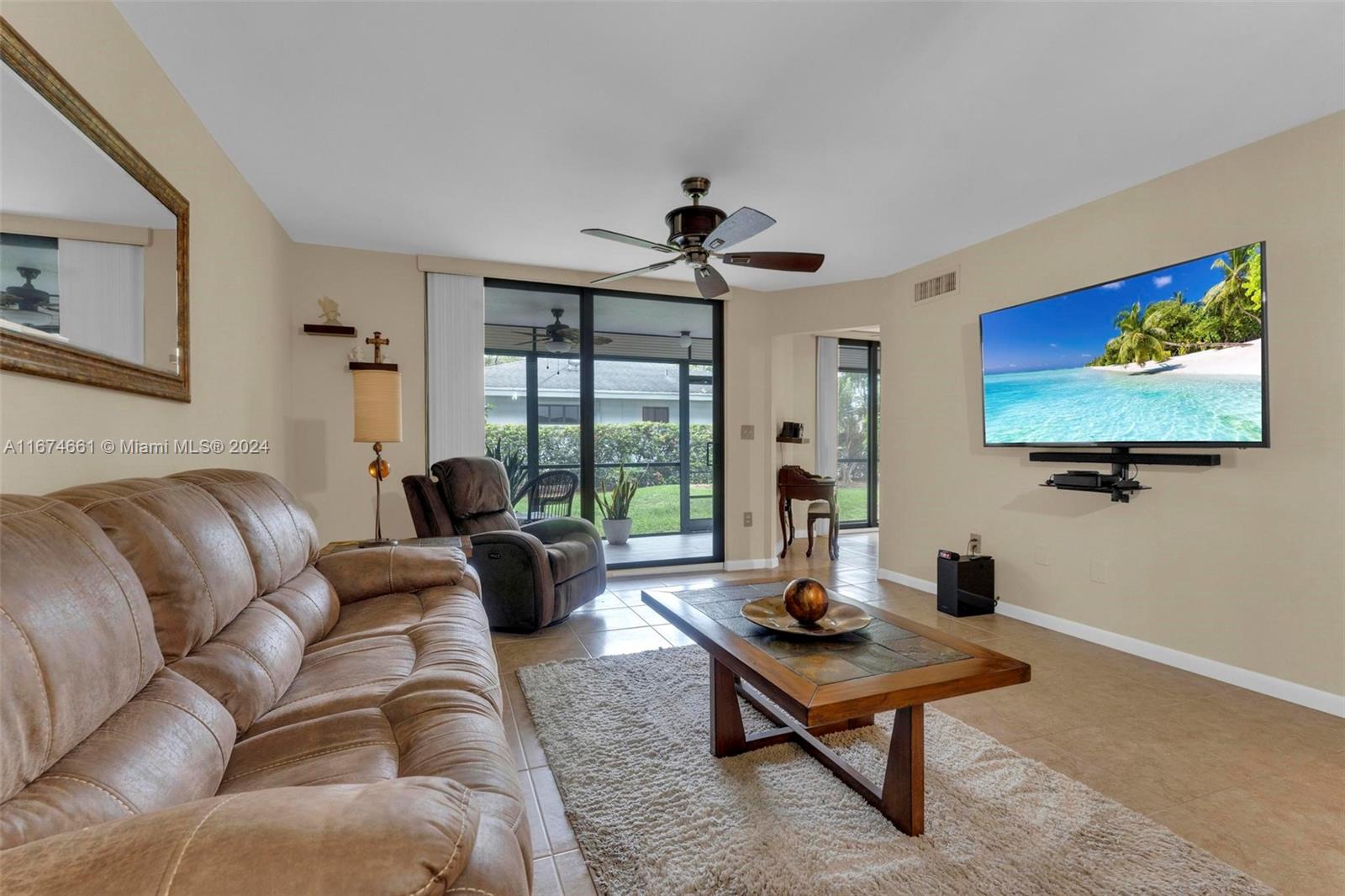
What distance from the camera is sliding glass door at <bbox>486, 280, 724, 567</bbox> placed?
483 centimetres

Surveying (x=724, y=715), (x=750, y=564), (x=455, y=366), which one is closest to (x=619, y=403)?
(x=455, y=366)

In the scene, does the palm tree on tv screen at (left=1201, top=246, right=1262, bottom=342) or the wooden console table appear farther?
the wooden console table

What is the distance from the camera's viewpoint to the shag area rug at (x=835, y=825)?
153 cm

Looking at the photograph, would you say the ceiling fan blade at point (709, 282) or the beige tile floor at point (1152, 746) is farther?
the ceiling fan blade at point (709, 282)

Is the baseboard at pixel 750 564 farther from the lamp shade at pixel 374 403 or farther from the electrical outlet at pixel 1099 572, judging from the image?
the lamp shade at pixel 374 403

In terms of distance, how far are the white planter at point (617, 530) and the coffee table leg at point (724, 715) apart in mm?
3136

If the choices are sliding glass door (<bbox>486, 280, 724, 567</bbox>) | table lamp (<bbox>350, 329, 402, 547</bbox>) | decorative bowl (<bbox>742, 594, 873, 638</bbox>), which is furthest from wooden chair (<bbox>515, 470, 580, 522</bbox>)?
decorative bowl (<bbox>742, 594, 873, 638</bbox>)

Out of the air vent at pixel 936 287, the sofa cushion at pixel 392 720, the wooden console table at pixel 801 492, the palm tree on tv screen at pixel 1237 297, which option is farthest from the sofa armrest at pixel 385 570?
the wooden console table at pixel 801 492

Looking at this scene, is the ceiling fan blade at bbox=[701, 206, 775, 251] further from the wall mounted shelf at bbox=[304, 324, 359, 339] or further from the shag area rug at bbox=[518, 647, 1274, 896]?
the wall mounted shelf at bbox=[304, 324, 359, 339]

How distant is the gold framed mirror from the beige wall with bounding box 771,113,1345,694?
4311 mm

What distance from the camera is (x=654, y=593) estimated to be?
2434 millimetres

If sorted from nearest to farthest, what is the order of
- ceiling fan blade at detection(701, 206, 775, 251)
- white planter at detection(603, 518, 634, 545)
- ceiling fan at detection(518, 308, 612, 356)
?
ceiling fan blade at detection(701, 206, 775, 251) → ceiling fan at detection(518, 308, 612, 356) → white planter at detection(603, 518, 634, 545)

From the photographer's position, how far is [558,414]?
4918 millimetres

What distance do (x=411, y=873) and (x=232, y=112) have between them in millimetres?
3008
